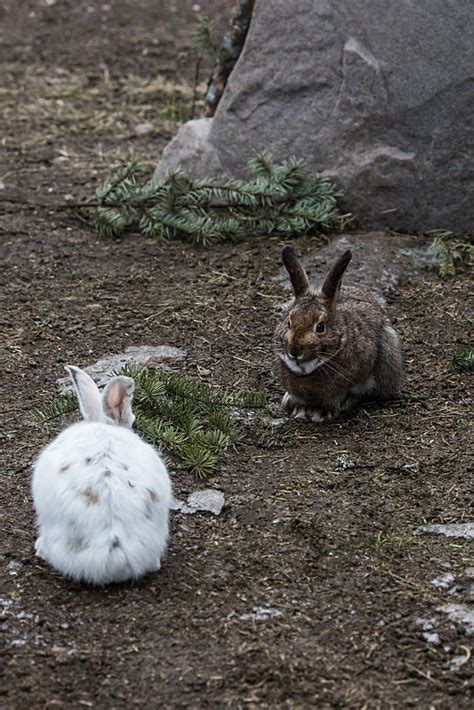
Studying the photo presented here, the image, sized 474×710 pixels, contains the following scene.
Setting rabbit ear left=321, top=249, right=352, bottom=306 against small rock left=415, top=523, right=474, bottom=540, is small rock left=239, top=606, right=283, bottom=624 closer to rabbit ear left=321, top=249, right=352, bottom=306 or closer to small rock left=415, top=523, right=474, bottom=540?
small rock left=415, top=523, right=474, bottom=540

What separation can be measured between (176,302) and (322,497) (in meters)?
2.42

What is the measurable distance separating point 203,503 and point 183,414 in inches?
27.3

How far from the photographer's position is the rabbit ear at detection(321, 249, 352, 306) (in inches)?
239

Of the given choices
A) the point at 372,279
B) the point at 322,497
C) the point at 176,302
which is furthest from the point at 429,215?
the point at 322,497

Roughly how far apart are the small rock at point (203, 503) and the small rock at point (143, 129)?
18.5 feet

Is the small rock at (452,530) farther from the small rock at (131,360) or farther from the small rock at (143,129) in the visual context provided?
the small rock at (143,129)

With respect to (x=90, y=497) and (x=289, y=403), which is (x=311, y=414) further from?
(x=90, y=497)

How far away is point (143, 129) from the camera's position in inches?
410

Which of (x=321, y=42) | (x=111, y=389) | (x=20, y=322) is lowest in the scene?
(x=20, y=322)

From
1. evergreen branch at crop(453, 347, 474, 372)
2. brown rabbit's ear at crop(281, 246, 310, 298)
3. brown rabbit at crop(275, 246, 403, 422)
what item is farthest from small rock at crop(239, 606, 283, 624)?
evergreen branch at crop(453, 347, 474, 372)

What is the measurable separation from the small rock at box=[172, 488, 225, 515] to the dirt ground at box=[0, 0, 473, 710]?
53 mm

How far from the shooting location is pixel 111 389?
4.89m

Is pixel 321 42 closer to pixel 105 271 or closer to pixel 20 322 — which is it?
pixel 105 271

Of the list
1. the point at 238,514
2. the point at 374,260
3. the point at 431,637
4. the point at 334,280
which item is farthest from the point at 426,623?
the point at 374,260
